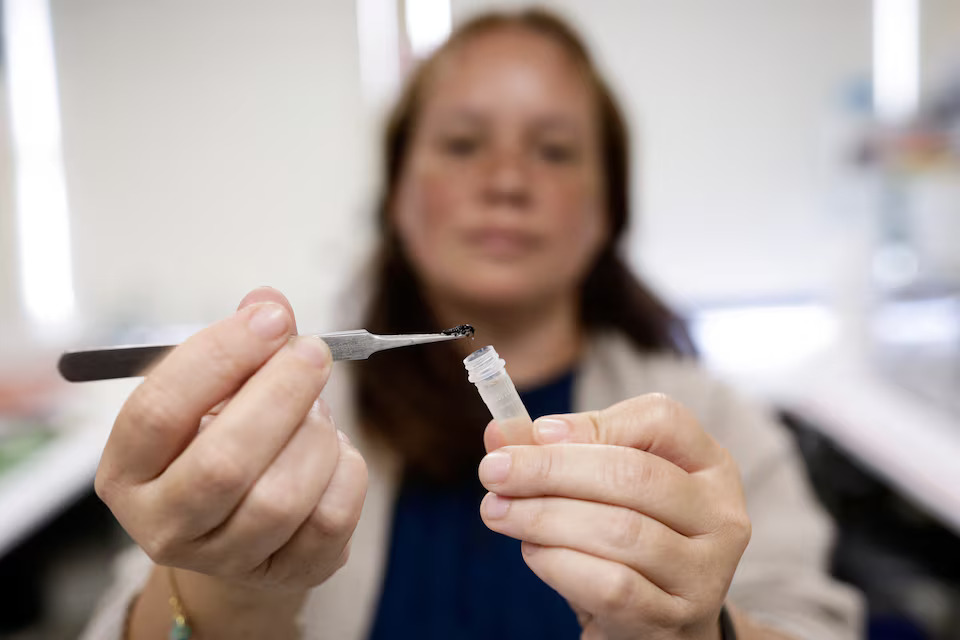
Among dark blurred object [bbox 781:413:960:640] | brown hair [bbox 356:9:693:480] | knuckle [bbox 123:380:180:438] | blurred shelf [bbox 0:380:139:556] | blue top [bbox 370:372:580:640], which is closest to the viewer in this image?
knuckle [bbox 123:380:180:438]

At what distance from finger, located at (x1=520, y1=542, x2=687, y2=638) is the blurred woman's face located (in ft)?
0.91

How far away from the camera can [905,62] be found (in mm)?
1680

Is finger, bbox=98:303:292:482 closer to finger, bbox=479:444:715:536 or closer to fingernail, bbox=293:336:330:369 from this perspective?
fingernail, bbox=293:336:330:369

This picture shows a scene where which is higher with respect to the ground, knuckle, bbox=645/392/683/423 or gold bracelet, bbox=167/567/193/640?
knuckle, bbox=645/392/683/423

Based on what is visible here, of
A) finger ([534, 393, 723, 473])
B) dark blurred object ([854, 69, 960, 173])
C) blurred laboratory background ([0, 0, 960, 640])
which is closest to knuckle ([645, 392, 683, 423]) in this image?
finger ([534, 393, 723, 473])

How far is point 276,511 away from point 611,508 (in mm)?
143

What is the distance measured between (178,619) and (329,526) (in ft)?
0.40

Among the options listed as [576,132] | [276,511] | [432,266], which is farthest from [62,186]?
[276,511]

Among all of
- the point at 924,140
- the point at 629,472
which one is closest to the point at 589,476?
the point at 629,472

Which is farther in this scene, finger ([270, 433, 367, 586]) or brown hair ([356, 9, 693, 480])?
brown hair ([356, 9, 693, 480])

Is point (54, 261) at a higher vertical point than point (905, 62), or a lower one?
lower

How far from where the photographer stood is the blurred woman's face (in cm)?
46

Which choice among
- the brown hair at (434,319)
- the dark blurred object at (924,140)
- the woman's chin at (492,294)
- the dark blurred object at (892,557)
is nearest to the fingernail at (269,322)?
the brown hair at (434,319)

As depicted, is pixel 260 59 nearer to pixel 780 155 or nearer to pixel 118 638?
pixel 118 638
